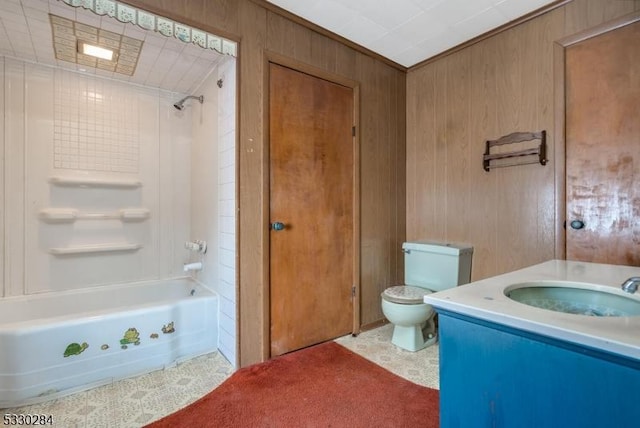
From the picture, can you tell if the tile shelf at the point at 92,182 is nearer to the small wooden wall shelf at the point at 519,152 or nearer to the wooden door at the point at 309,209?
the wooden door at the point at 309,209

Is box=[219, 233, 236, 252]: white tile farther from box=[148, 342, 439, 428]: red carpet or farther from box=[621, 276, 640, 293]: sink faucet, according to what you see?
box=[621, 276, 640, 293]: sink faucet

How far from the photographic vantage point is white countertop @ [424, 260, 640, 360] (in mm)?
654

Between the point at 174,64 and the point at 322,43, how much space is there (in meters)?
1.10

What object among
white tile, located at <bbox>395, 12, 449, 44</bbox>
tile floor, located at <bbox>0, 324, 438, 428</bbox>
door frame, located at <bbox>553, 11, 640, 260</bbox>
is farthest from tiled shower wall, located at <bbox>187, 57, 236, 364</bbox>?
door frame, located at <bbox>553, 11, 640, 260</bbox>

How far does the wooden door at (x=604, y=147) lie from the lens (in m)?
1.77

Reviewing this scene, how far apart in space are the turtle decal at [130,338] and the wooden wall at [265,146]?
0.63m

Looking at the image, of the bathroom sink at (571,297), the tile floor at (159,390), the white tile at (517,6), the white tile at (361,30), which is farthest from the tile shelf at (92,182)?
the white tile at (517,6)

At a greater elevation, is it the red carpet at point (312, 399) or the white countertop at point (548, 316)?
the white countertop at point (548, 316)

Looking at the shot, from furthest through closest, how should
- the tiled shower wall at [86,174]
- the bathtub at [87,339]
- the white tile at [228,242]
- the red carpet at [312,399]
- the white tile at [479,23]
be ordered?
the tiled shower wall at [86,174]
the white tile at [479,23]
the white tile at [228,242]
the bathtub at [87,339]
the red carpet at [312,399]

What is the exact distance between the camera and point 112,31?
1928mm

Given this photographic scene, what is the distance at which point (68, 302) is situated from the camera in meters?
2.40

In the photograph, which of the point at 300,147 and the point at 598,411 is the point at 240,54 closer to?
the point at 300,147

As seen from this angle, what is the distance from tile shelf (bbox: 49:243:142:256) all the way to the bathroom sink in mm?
2751

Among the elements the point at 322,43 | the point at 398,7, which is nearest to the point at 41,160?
the point at 322,43
